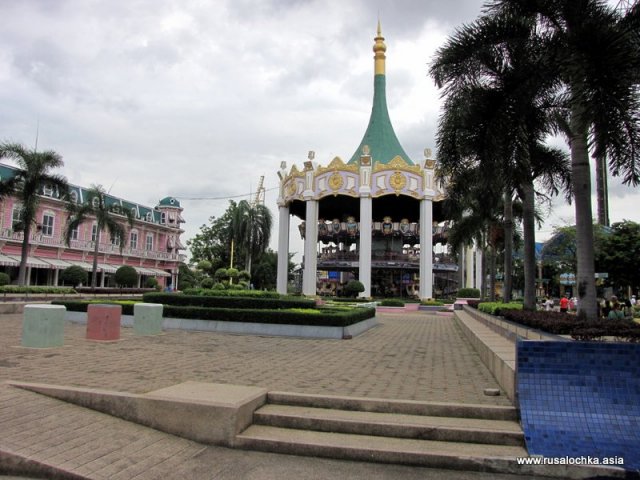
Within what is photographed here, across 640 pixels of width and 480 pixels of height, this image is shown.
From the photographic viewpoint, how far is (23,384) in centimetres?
598

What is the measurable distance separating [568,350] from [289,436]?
3.32m

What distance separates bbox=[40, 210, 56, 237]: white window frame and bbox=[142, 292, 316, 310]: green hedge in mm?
26854

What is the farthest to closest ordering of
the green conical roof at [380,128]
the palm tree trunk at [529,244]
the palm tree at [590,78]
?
the green conical roof at [380,128]
the palm tree trunk at [529,244]
the palm tree at [590,78]

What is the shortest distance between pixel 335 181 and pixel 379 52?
1456cm

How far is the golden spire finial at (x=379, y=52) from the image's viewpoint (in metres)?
45.8

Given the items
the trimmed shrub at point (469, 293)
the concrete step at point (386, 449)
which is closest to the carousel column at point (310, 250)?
the trimmed shrub at point (469, 293)

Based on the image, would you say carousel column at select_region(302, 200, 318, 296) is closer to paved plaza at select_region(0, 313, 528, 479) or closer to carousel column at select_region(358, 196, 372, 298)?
carousel column at select_region(358, 196, 372, 298)

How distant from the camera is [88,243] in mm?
44156

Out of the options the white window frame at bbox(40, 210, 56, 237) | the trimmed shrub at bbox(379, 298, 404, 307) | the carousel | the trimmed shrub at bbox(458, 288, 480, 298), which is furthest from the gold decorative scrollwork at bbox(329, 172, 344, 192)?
the white window frame at bbox(40, 210, 56, 237)

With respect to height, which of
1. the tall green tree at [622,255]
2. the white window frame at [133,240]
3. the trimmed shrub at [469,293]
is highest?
the white window frame at [133,240]

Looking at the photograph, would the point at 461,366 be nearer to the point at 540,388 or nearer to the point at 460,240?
the point at 540,388

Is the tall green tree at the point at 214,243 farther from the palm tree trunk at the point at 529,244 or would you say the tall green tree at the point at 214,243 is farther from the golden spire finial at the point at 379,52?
the palm tree trunk at the point at 529,244

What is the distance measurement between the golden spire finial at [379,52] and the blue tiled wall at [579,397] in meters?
44.6

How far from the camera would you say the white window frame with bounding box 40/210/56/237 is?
132 feet
